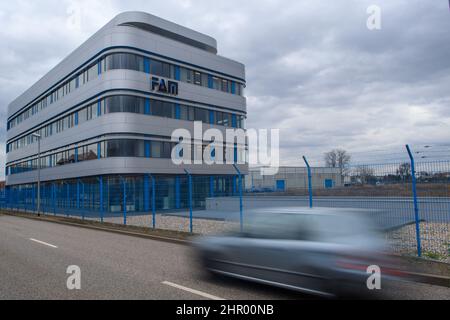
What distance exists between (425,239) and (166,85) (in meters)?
26.3

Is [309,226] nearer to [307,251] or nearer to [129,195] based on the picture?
[307,251]

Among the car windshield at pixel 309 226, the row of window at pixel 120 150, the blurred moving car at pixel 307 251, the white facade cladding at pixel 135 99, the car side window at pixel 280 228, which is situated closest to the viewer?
the blurred moving car at pixel 307 251

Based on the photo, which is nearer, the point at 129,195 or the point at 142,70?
the point at 129,195

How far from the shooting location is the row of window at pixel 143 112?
31.4m

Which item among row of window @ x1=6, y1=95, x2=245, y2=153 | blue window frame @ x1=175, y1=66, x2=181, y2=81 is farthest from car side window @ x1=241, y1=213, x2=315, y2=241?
blue window frame @ x1=175, y1=66, x2=181, y2=81

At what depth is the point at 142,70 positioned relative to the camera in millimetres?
32281

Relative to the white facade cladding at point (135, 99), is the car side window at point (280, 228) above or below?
below

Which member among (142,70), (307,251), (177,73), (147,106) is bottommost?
(307,251)

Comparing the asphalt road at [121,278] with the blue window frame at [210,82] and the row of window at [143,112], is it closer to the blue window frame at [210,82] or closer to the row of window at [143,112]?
the row of window at [143,112]

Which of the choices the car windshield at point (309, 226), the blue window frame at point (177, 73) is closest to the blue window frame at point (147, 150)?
the blue window frame at point (177, 73)

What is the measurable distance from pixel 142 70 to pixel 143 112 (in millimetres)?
3583

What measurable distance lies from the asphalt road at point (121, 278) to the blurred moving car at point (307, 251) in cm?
41

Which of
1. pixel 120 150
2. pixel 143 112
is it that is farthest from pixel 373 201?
pixel 143 112
